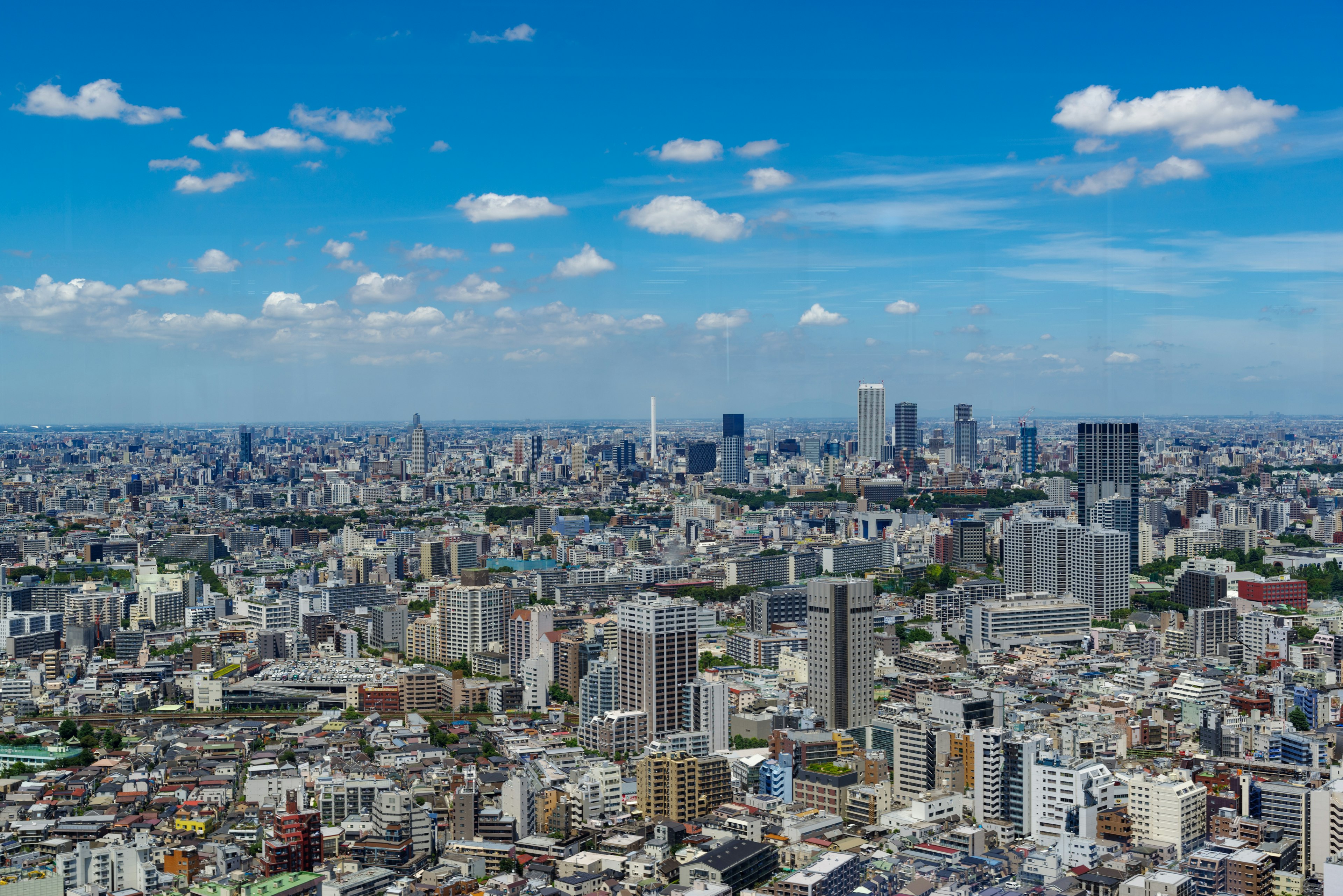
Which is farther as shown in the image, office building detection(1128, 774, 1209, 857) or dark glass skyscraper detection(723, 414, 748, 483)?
dark glass skyscraper detection(723, 414, 748, 483)

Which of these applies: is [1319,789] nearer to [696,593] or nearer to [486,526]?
[696,593]

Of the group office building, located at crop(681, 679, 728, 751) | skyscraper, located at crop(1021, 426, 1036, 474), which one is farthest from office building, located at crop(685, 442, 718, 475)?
office building, located at crop(681, 679, 728, 751)

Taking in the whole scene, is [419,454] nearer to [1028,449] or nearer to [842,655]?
[1028,449]

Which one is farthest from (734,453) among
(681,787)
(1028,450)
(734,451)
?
(681,787)

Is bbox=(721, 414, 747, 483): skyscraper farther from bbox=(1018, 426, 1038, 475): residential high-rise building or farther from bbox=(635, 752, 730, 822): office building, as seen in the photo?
bbox=(635, 752, 730, 822): office building

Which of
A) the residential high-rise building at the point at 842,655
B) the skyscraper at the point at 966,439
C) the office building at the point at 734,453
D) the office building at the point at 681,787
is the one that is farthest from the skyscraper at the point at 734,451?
the office building at the point at 681,787

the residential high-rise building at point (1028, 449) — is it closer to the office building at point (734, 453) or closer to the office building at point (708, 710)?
the office building at point (734, 453)

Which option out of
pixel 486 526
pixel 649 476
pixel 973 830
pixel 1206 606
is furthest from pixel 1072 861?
pixel 649 476
